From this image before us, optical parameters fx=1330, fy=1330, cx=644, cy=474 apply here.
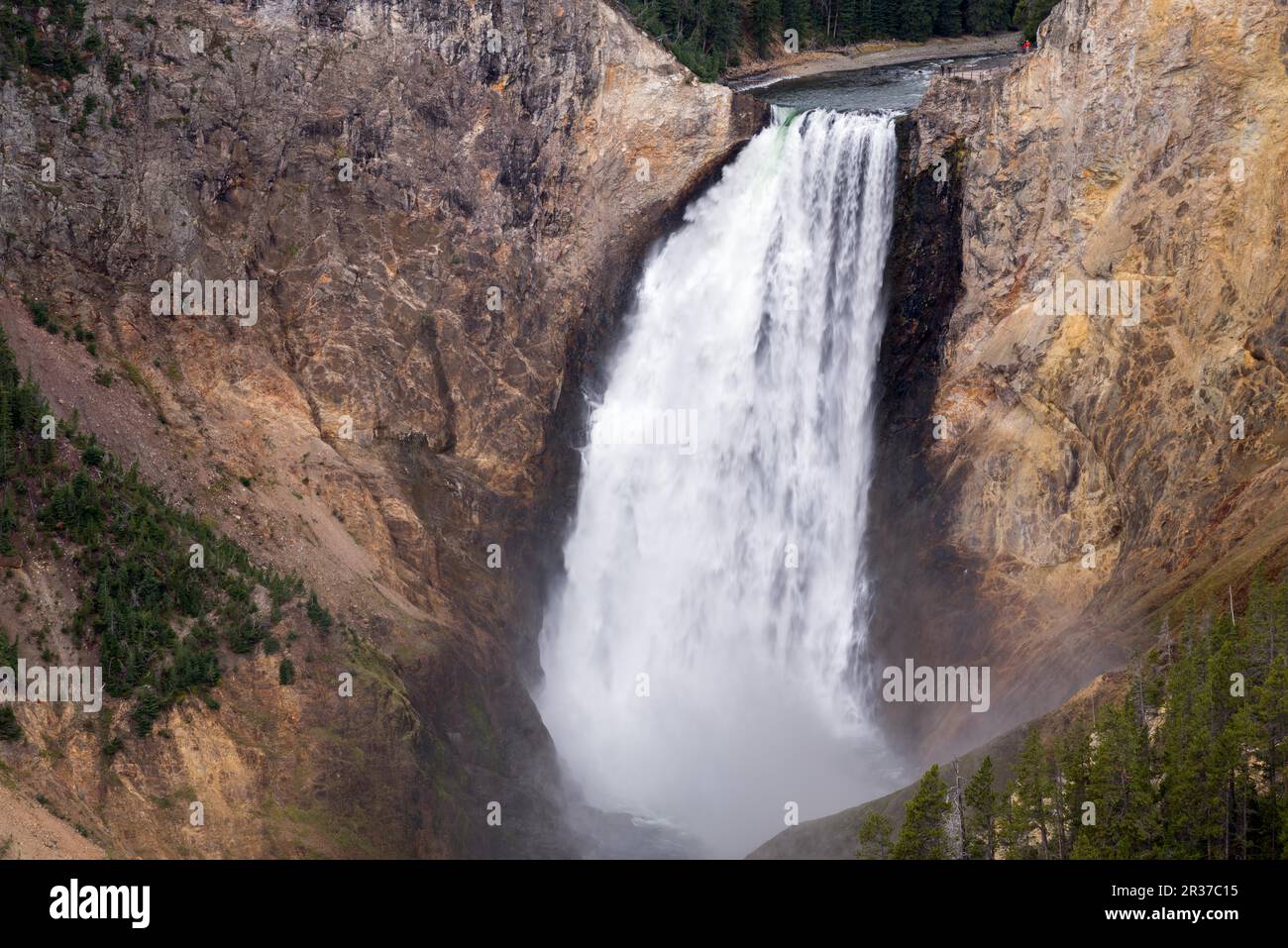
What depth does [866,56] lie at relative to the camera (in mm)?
76938

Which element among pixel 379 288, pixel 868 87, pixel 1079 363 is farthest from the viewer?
pixel 868 87

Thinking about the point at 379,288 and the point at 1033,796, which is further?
the point at 379,288

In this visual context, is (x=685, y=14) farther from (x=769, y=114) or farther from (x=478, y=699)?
(x=478, y=699)

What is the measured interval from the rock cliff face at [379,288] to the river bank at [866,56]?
1552cm

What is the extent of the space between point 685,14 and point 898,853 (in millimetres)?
51538

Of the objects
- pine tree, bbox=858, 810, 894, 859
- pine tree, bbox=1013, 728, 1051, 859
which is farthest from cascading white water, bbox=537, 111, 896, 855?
pine tree, bbox=1013, 728, 1051, 859

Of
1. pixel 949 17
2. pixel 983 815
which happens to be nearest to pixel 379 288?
pixel 983 815

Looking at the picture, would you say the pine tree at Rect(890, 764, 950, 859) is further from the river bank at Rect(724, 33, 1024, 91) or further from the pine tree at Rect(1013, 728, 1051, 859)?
the river bank at Rect(724, 33, 1024, 91)

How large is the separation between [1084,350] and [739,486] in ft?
54.2

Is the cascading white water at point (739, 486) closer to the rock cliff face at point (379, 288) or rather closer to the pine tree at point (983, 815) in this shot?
the rock cliff face at point (379, 288)

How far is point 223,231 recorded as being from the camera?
51.5 metres

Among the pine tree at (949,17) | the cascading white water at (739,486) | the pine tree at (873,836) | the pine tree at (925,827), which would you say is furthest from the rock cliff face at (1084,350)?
the pine tree at (949,17)

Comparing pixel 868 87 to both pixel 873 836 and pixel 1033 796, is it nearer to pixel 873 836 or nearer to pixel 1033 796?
pixel 1033 796

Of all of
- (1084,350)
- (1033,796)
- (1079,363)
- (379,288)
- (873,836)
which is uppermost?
(379,288)
